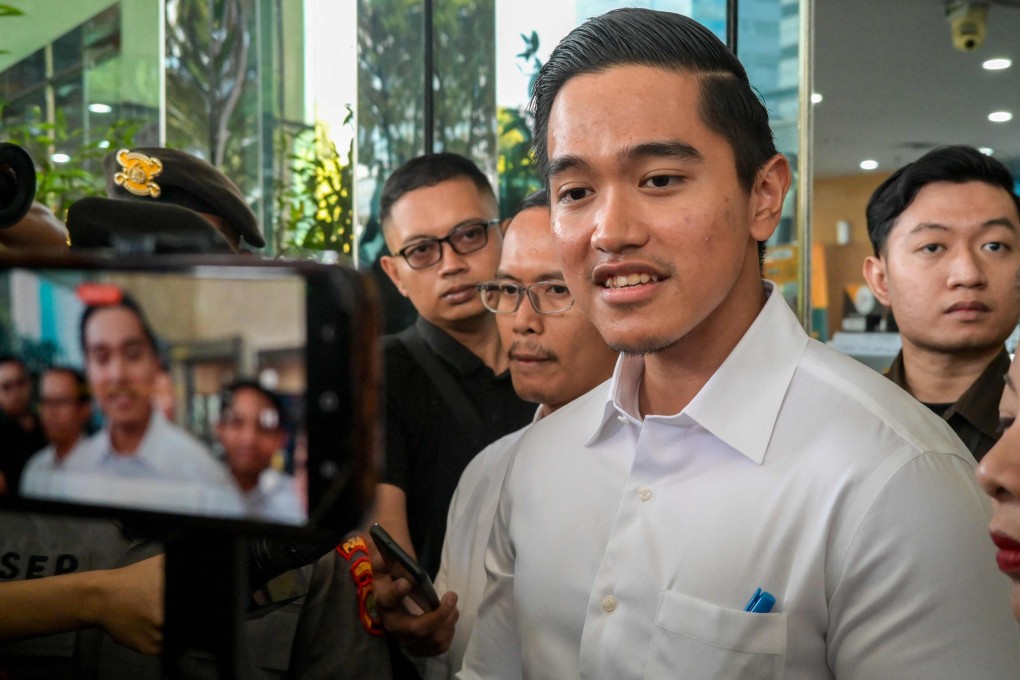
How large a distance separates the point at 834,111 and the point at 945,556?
567cm

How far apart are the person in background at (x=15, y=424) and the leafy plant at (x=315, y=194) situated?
3.87m

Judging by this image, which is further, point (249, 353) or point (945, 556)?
point (945, 556)

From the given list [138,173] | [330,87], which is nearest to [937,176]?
[138,173]

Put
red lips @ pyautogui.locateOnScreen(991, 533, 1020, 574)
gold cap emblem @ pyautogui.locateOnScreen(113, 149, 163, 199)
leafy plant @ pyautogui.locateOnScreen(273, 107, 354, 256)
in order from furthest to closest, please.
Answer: leafy plant @ pyautogui.locateOnScreen(273, 107, 354, 256), gold cap emblem @ pyautogui.locateOnScreen(113, 149, 163, 199), red lips @ pyautogui.locateOnScreen(991, 533, 1020, 574)

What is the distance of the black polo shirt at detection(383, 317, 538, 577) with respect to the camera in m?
2.07

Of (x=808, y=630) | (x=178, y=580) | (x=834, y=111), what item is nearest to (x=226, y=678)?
(x=178, y=580)

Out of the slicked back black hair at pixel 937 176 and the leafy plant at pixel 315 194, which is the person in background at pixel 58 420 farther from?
the leafy plant at pixel 315 194

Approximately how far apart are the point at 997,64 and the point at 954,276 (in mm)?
4395

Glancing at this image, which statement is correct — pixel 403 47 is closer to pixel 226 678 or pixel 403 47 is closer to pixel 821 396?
pixel 821 396

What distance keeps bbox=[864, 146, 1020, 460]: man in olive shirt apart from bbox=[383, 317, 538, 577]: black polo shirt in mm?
897

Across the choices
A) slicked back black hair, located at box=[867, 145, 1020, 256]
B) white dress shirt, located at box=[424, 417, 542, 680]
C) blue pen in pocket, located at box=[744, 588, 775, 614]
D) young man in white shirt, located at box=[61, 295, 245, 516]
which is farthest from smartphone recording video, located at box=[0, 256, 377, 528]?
slicked back black hair, located at box=[867, 145, 1020, 256]

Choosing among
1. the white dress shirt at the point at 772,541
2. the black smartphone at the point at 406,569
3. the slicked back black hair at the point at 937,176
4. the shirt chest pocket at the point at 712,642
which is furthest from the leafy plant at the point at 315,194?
the shirt chest pocket at the point at 712,642

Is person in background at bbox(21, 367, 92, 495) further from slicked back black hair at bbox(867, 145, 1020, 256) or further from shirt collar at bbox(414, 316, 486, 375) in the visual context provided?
slicked back black hair at bbox(867, 145, 1020, 256)

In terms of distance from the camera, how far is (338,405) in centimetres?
48
